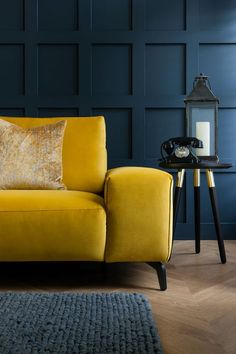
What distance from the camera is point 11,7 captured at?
3.23 meters

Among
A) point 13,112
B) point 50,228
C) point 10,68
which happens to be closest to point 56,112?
point 13,112

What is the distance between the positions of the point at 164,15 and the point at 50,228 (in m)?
1.84

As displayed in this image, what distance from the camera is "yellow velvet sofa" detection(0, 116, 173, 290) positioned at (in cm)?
204

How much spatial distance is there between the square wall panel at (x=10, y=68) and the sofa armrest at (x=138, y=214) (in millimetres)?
1448

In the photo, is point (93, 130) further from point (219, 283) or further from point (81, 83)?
point (219, 283)

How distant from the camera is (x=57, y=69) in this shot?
3248 mm

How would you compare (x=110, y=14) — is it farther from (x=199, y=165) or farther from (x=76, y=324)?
(x=76, y=324)

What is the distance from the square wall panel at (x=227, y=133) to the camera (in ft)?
10.7

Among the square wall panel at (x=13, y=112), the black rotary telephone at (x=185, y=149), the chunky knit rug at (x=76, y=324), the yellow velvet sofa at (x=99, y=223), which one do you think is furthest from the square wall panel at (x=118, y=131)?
the chunky knit rug at (x=76, y=324)

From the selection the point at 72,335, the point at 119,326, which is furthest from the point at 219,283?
the point at 72,335

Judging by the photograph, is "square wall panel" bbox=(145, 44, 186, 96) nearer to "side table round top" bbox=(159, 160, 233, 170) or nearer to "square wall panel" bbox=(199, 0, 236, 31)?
"square wall panel" bbox=(199, 0, 236, 31)

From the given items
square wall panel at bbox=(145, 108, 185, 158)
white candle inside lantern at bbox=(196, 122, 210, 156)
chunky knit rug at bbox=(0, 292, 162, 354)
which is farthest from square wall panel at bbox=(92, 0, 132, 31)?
chunky knit rug at bbox=(0, 292, 162, 354)

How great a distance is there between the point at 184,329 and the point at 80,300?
44cm

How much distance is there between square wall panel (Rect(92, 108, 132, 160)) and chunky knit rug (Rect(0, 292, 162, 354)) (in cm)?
143
